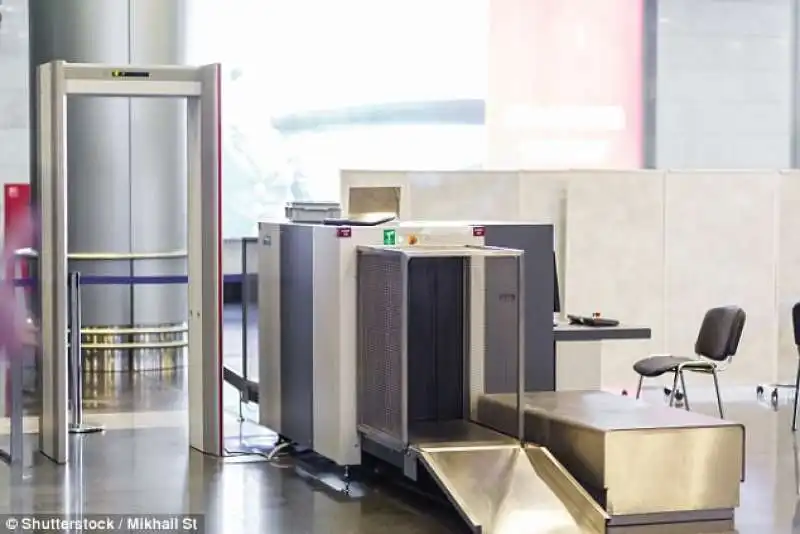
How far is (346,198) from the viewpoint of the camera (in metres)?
7.97

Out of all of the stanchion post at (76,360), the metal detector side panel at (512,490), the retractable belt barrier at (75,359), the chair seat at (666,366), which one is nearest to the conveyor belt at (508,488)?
the metal detector side panel at (512,490)

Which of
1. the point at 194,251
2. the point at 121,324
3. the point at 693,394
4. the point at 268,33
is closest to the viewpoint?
the point at 194,251

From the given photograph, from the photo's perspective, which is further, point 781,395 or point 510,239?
point 781,395

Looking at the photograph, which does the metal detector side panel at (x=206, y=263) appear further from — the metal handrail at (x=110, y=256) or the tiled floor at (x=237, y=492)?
the metal handrail at (x=110, y=256)

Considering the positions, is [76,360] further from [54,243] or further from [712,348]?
[712,348]

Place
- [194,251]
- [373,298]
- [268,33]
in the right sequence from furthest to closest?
[268,33] < [194,251] < [373,298]

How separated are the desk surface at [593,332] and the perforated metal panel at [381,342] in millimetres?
1138

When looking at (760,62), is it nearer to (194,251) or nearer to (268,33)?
(268,33)

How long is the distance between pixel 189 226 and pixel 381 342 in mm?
1697

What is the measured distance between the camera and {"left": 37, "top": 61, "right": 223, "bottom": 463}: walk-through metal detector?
707 cm

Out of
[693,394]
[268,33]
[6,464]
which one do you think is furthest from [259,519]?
[268,33]

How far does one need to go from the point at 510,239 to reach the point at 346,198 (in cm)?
132

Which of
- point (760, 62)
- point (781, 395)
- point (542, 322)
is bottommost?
point (781, 395)

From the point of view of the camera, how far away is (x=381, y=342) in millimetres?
6328
